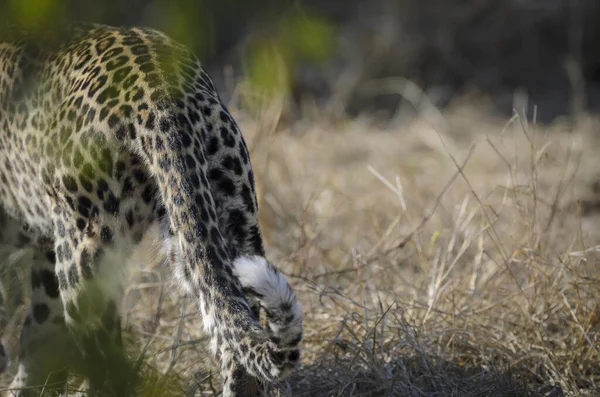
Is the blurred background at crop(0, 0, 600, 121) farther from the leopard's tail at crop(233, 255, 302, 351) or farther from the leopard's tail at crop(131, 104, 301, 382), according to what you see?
the leopard's tail at crop(233, 255, 302, 351)

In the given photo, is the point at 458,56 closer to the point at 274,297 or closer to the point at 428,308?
the point at 428,308

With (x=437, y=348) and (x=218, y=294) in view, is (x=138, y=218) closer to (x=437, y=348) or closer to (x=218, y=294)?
(x=218, y=294)

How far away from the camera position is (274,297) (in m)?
2.64

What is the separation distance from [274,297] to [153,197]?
2.41 ft

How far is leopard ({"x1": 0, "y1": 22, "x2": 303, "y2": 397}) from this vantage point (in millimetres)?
2816

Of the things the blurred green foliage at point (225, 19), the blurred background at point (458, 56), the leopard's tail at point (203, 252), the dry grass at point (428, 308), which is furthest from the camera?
the blurred background at point (458, 56)

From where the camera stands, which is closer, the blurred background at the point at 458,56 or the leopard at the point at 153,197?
the leopard at the point at 153,197

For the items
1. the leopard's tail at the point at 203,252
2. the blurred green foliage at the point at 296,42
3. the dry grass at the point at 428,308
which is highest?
the blurred green foliage at the point at 296,42

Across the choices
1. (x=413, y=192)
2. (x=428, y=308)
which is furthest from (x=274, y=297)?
(x=413, y=192)

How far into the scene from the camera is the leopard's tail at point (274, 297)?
Result: 2.63 m

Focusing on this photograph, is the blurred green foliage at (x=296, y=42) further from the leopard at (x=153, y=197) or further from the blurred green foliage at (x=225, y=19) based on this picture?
the leopard at (x=153, y=197)

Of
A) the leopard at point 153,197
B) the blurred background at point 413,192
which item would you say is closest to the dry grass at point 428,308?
the blurred background at point 413,192

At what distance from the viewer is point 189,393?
3.53 m

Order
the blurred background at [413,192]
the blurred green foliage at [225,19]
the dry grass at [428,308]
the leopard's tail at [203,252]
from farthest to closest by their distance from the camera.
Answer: the dry grass at [428,308]
the blurred background at [413,192]
the leopard's tail at [203,252]
the blurred green foliage at [225,19]
